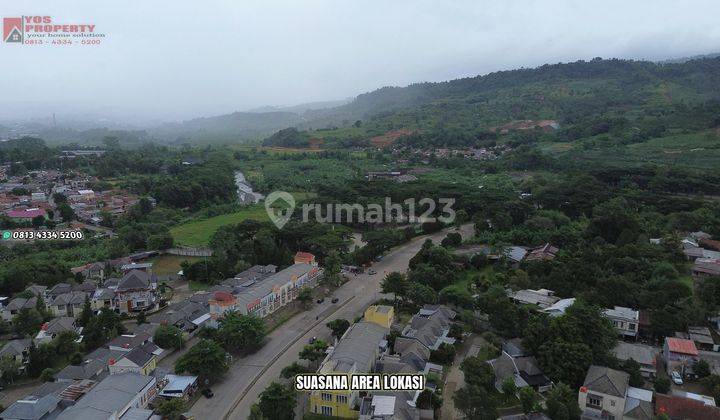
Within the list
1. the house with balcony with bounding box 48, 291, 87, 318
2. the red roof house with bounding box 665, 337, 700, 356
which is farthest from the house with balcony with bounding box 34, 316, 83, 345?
the red roof house with bounding box 665, 337, 700, 356

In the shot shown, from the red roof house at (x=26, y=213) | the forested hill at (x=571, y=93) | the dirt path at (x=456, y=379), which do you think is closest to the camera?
the dirt path at (x=456, y=379)

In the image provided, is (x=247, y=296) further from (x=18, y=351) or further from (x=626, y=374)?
(x=626, y=374)

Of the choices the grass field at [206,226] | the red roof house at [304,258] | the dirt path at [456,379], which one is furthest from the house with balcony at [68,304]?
the dirt path at [456,379]

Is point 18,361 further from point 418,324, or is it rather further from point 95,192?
point 95,192

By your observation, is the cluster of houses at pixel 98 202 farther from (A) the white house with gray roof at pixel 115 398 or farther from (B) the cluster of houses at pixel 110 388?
(A) the white house with gray roof at pixel 115 398

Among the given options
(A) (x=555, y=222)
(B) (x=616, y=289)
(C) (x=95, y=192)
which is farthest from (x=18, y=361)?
(C) (x=95, y=192)
